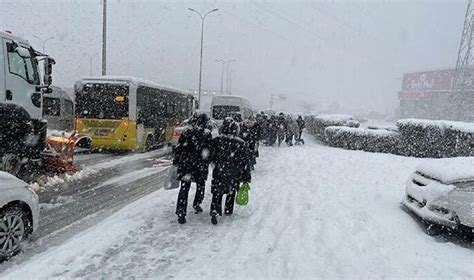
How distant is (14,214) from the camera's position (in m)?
5.04

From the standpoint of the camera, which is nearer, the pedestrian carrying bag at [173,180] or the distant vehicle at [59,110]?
the pedestrian carrying bag at [173,180]

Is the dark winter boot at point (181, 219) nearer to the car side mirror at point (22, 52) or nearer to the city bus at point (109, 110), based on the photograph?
the car side mirror at point (22, 52)

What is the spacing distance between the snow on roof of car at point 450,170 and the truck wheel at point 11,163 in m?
8.66

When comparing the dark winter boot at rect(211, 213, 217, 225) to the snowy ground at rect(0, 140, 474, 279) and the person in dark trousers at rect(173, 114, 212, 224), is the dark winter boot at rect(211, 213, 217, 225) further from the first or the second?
the person in dark trousers at rect(173, 114, 212, 224)

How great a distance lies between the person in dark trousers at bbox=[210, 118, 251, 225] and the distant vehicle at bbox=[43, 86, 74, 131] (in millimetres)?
13989

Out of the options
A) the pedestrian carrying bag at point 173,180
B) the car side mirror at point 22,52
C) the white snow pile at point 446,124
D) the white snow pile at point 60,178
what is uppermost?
the car side mirror at point 22,52

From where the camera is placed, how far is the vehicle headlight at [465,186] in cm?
648

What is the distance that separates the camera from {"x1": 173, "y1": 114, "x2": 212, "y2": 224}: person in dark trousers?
645cm

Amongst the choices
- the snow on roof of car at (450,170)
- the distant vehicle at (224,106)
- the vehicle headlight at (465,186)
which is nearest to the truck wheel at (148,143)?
the distant vehicle at (224,106)

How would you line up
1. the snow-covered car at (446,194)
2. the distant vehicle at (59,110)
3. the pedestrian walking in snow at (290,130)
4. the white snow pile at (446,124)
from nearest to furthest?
1. the snow-covered car at (446,194)
2. the white snow pile at (446,124)
3. the distant vehicle at (59,110)
4. the pedestrian walking in snow at (290,130)

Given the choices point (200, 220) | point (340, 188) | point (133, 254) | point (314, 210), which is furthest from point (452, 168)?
point (133, 254)

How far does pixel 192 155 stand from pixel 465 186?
4.47 metres

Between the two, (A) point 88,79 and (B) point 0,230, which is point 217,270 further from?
(A) point 88,79

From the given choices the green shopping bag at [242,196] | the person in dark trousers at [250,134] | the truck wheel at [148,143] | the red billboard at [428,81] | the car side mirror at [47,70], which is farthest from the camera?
the red billboard at [428,81]
